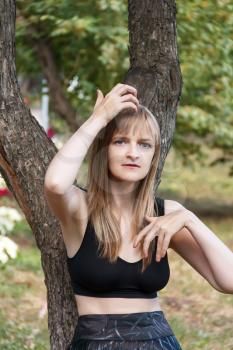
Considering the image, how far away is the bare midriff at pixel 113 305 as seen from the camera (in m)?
2.95

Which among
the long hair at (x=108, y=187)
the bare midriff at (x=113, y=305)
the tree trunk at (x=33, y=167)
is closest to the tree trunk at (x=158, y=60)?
the tree trunk at (x=33, y=167)

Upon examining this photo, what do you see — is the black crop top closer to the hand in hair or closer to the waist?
the waist

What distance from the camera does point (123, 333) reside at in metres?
2.92

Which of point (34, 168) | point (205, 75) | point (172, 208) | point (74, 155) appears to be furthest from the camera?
point (205, 75)

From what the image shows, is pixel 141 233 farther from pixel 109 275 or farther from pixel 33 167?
pixel 33 167

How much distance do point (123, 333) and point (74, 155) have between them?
2.08 ft

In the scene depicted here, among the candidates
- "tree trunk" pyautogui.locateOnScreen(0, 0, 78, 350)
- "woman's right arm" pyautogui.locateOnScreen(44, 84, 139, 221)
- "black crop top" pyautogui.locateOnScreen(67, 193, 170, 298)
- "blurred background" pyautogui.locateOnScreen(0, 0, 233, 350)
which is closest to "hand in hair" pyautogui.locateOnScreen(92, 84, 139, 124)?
"woman's right arm" pyautogui.locateOnScreen(44, 84, 139, 221)

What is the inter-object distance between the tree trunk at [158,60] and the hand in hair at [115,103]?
0.96 metres

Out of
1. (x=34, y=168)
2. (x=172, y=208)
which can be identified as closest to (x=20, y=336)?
(x=34, y=168)

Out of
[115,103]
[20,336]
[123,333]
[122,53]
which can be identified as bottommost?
[20,336]

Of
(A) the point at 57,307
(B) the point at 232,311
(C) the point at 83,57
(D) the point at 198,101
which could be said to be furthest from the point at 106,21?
(A) the point at 57,307

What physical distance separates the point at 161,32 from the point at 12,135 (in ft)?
3.12

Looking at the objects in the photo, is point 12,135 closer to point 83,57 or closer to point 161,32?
point 161,32

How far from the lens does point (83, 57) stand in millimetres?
10594
